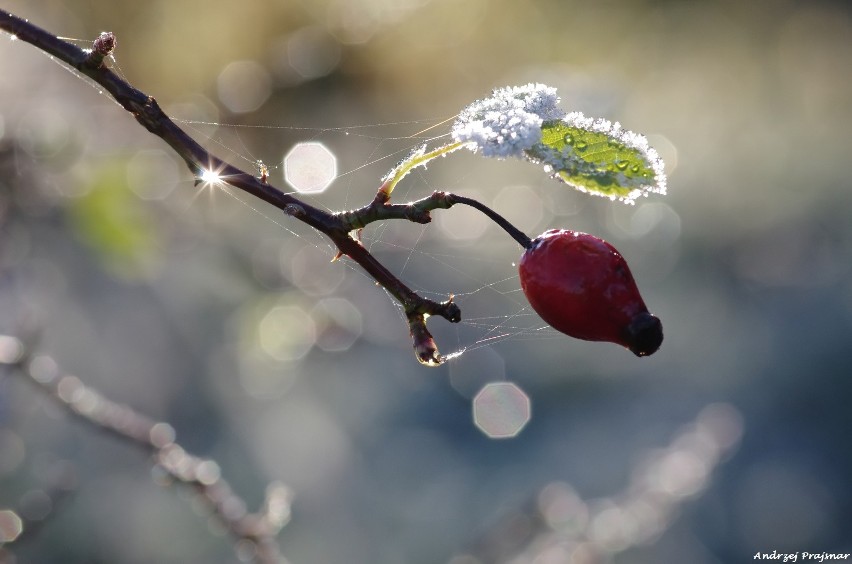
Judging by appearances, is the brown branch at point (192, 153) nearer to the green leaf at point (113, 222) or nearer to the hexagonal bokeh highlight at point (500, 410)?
the green leaf at point (113, 222)

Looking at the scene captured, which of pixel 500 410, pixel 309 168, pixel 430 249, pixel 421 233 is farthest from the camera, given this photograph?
pixel 430 249

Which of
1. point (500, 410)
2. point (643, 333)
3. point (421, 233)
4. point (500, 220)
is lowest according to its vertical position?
point (643, 333)

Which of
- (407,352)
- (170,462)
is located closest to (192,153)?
(170,462)

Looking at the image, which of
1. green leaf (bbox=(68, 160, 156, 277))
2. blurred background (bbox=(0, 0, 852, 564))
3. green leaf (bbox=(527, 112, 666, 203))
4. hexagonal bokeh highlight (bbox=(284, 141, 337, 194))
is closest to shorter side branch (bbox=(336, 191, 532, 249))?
green leaf (bbox=(527, 112, 666, 203))

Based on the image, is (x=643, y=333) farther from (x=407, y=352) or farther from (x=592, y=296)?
(x=407, y=352)

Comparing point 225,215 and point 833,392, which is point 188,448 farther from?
point 833,392

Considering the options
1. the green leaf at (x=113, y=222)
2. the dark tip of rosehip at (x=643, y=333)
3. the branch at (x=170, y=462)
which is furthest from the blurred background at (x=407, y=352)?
the dark tip of rosehip at (x=643, y=333)

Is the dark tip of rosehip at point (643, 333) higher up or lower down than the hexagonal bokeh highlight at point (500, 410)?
lower down
